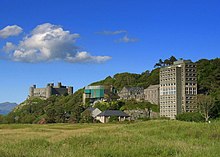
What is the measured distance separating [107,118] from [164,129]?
6197cm

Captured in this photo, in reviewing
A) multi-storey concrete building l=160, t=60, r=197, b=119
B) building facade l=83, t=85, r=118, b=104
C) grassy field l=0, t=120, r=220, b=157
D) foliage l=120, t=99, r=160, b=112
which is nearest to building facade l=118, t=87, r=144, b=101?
foliage l=120, t=99, r=160, b=112

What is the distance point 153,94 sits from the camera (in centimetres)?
10281

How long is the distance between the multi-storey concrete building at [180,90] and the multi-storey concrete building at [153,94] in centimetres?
717

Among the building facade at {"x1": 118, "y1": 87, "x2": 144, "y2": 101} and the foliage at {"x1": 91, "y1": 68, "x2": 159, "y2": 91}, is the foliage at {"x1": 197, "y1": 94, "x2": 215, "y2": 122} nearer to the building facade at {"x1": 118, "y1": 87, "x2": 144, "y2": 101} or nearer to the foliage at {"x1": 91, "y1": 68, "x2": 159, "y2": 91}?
the building facade at {"x1": 118, "y1": 87, "x2": 144, "y2": 101}

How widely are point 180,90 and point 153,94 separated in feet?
46.6

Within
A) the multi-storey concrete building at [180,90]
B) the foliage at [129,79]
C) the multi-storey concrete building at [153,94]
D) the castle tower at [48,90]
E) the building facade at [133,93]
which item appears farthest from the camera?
the castle tower at [48,90]

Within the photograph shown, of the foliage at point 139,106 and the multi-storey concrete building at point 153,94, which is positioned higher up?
the multi-storey concrete building at point 153,94

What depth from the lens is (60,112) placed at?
100562 mm

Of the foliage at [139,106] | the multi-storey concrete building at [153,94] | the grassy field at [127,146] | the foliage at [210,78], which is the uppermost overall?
the foliage at [210,78]

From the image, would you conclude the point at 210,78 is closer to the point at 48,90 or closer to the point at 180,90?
the point at 180,90

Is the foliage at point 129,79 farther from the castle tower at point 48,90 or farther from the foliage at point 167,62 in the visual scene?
the castle tower at point 48,90

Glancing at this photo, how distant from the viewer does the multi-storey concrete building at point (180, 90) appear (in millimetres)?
88250

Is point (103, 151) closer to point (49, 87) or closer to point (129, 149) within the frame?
point (129, 149)

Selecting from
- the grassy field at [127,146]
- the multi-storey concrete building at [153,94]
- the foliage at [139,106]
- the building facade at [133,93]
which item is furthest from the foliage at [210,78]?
the grassy field at [127,146]
